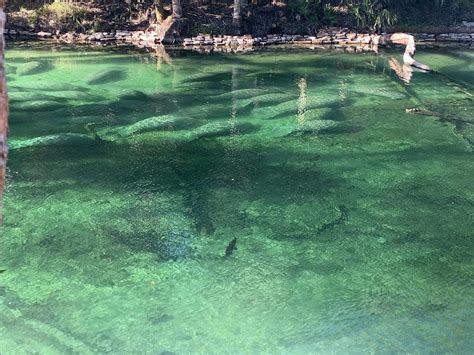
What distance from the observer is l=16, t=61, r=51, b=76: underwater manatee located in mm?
12961

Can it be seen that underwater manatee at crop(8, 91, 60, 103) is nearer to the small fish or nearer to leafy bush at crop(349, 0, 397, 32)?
the small fish

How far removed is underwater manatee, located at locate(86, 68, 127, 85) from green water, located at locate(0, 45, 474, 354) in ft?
1.73

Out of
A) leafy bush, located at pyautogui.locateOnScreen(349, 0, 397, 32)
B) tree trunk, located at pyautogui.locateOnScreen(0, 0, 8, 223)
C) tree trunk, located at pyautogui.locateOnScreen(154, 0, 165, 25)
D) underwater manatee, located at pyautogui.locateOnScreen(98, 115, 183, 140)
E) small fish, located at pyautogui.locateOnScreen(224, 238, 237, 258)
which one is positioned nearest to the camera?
tree trunk, located at pyautogui.locateOnScreen(0, 0, 8, 223)

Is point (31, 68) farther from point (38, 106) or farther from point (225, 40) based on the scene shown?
point (225, 40)

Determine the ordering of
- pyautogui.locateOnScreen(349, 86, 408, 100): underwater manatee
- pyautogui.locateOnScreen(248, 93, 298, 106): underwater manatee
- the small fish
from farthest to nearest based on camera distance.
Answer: pyautogui.locateOnScreen(349, 86, 408, 100): underwater manatee < pyautogui.locateOnScreen(248, 93, 298, 106): underwater manatee < the small fish

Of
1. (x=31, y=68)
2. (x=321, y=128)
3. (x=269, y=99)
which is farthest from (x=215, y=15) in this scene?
(x=321, y=128)

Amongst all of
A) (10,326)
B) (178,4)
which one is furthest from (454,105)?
(178,4)

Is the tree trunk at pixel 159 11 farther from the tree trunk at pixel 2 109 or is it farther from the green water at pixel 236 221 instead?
the tree trunk at pixel 2 109

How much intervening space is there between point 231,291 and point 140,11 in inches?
683

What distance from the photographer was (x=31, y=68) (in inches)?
522

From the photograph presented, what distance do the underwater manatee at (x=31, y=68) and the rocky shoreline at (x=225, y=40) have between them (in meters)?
5.10

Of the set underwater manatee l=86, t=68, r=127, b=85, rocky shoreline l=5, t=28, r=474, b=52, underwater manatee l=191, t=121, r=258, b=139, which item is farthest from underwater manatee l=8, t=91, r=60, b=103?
rocky shoreline l=5, t=28, r=474, b=52

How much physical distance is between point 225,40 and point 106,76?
6955mm

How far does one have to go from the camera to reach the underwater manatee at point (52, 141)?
8.52 m
